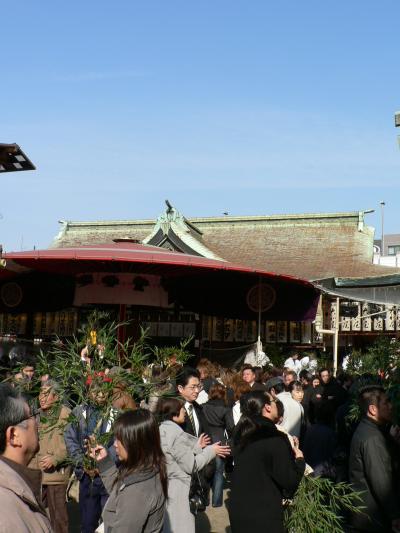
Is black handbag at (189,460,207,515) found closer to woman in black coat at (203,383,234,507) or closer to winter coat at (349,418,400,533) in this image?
winter coat at (349,418,400,533)

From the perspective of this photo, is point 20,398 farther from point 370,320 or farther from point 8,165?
point 370,320

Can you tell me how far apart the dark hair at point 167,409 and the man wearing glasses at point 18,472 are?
240 centimetres

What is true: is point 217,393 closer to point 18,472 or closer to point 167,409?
point 167,409

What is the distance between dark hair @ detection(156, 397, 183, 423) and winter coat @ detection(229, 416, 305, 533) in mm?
790

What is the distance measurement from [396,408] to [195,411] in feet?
6.98

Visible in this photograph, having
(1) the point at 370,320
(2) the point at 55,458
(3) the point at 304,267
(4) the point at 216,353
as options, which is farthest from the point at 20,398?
(3) the point at 304,267

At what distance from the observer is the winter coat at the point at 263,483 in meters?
4.18

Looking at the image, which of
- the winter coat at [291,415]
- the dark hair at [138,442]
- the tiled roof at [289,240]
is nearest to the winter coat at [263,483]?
the dark hair at [138,442]

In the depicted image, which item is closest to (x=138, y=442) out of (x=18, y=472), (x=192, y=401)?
(x=18, y=472)

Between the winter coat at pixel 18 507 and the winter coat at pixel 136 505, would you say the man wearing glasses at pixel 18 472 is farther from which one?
the winter coat at pixel 136 505

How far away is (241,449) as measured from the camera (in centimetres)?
441

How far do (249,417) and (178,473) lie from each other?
0.65 meters

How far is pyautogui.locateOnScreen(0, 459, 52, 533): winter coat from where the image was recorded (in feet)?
6.84

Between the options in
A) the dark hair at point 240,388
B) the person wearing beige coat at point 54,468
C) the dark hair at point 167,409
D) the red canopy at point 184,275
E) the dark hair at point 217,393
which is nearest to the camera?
the dark hair at point 167,409
